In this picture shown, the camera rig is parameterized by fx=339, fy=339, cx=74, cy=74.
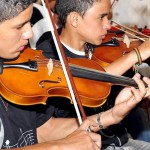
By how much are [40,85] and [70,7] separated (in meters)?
0.49

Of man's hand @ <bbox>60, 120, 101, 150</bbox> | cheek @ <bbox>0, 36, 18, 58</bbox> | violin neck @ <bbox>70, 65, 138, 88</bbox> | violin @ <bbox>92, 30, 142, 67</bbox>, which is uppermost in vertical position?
cheek @ <bbox>0, 36, 18, 58</bbox>

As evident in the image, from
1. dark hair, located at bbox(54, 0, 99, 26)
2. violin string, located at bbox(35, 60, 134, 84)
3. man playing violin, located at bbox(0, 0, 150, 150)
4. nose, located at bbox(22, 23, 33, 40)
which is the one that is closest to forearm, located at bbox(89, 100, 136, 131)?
man playing violin, located at bbox(0, 0, 150, 150)

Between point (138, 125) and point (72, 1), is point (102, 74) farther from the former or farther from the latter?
point (138, 125)

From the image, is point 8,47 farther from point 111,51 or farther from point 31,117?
point 111,51

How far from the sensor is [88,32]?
146cm

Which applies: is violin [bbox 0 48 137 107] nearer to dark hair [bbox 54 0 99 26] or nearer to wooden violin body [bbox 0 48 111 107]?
wooden violin body [bbox 0 48 111 107]

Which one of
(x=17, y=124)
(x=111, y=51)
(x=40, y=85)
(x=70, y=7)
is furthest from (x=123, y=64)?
(x=17, y=124)

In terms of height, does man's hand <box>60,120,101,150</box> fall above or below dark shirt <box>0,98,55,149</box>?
above

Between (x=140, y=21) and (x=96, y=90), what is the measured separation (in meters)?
1.71

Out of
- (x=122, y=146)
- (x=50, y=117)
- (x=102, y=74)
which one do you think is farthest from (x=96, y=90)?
(x=122, y=146)

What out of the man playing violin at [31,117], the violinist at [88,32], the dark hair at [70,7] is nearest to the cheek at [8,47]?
the man playing violin at [31,117]

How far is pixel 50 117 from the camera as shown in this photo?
1217mm

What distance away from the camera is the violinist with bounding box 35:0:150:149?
4.67ft

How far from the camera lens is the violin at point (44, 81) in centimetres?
104
